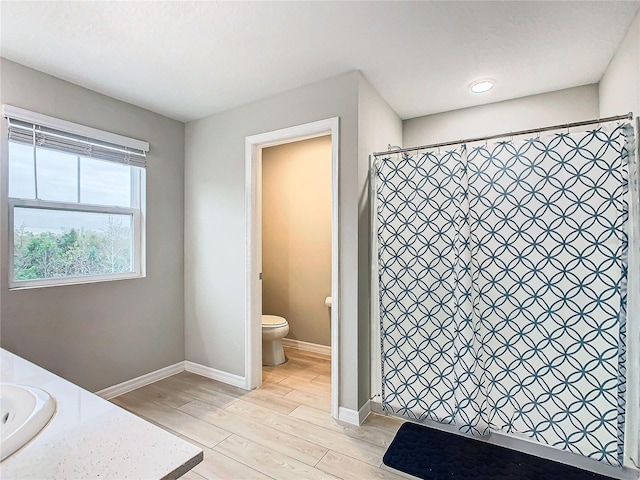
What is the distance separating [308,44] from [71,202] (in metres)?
2.04

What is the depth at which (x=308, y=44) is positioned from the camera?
1955mm

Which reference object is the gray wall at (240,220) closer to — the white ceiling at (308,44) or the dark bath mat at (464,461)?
the white ceiling at (308,44)

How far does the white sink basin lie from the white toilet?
7.35 feet

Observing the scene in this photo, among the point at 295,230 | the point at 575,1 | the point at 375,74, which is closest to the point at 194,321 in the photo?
the point at 295,230

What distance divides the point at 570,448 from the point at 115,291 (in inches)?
127

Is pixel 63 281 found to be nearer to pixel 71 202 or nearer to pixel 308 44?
pixel 71 202

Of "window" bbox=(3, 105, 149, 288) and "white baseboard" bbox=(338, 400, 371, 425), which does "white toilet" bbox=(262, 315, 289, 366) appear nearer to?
"white baseboard" bbox=(338, 400, 371, 425)

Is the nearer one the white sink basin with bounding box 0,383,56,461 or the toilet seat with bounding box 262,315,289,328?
the white sink basin with bounding box 0,383,56,461

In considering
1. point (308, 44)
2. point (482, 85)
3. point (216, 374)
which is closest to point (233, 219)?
point (216, 374)

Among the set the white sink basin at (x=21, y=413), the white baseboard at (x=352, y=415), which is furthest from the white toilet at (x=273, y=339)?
the white sink basin at (x=21, y=413)

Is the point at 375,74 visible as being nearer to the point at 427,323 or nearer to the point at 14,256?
the point at 427,323

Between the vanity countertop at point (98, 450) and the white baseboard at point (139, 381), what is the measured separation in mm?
2005

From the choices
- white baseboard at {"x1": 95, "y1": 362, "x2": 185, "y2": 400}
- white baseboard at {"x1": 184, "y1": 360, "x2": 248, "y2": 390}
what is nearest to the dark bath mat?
→ white baseboard at {"x1": 184, "y1": 360, "x2": 248, "y2": 390}

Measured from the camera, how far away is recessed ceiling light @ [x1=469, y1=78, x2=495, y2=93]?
2418 millimetres
